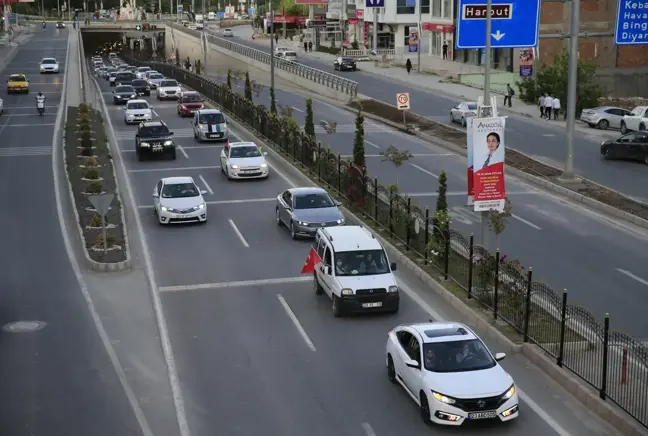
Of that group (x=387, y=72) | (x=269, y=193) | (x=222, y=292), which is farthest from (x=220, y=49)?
(x=222, y=292)

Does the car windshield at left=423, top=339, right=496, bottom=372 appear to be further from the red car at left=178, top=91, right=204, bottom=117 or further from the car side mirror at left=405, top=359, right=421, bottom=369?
the red car at left=178, top=91, right=204, bottom=117

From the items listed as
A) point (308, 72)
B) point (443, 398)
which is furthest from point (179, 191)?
point (308, 72)

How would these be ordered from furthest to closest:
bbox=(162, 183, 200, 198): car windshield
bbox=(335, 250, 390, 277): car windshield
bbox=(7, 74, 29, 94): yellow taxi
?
bbox=(7, 74, 29, 94): yellow taxi → bbox=(162, 183, 200, 198): car windshield → bbox=(335, 250, 390, 277): car windshield

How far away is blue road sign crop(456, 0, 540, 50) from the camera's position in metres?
28.7

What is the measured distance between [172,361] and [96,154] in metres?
25.7

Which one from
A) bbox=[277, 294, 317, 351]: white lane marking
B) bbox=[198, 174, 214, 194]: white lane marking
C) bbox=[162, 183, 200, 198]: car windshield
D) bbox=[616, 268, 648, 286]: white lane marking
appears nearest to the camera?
bbox=[277, 294, 317, 351]: white lane marking

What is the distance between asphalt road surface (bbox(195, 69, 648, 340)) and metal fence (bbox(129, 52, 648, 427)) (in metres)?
0.90

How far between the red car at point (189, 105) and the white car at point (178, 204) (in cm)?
2833

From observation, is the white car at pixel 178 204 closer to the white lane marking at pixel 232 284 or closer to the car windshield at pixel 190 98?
the white lane marking at pixel 232 284

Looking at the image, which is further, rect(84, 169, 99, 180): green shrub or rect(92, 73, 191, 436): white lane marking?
rect(84, 169, 99, 180): green shrub

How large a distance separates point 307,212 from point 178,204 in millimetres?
4518

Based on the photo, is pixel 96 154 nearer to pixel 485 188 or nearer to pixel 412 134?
pixel 412 134

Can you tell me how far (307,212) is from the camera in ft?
93.0

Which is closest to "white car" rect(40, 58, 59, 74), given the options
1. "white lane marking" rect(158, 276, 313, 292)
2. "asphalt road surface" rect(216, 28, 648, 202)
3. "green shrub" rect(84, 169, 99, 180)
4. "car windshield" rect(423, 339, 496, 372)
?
"asphalt road surface" rect(216, 28, 648, 202)
